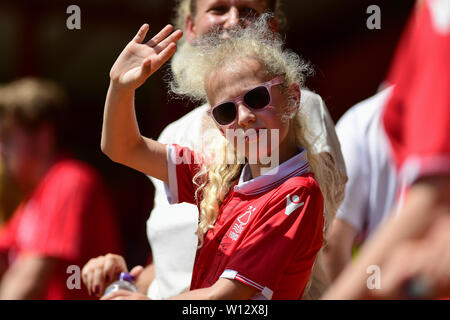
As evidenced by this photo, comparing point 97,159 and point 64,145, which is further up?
point 64,145

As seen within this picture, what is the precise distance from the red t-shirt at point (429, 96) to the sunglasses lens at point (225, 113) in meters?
0.53

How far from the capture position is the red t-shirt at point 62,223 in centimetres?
254

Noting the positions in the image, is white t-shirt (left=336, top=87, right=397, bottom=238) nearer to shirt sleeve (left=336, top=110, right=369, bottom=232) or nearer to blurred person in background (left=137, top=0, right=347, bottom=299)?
shirt sleeve (left=336, top=110, right=369, bottom=232)

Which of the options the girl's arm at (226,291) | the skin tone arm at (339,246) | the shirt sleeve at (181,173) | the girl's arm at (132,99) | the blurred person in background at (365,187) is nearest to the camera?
the girl's arm at (226,291)

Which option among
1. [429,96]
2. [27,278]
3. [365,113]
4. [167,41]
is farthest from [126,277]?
[365,113]

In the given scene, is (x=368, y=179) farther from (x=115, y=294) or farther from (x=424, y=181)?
(x=424, y=181)

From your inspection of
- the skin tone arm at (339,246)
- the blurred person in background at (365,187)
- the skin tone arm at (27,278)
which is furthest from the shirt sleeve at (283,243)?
the skin tone arm at (27,278)

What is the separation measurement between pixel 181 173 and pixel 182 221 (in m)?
0.24

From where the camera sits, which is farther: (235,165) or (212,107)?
(235,165)

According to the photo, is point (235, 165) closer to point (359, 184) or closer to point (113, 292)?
point (113, 292)

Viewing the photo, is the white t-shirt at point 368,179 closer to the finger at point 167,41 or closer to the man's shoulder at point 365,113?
the man's shoulder at point 365,113
